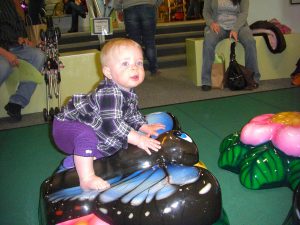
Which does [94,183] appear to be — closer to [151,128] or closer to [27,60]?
[151,128]

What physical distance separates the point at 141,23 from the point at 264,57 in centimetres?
168

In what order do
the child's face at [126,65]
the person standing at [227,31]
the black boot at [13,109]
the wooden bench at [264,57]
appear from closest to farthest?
the child's face at [126,65] → the black boot at [13,109] → the person standing at [227,31] → the wooden bench at [264,57]

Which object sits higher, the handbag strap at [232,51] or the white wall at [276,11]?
the white wall at [276,11]

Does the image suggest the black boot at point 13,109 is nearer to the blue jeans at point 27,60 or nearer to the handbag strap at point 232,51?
the blue jeans at point 27,60

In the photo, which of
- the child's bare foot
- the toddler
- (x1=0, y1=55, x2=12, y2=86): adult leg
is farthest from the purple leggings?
(x1=0, y1=55, x2=12, y2=86): adult leg

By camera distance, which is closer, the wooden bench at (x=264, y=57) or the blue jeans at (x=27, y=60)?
the blue jeans at (x=27, y=60)

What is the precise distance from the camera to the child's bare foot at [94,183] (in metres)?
1.35

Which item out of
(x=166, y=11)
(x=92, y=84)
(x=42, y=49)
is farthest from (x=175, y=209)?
(x=166, y=11)

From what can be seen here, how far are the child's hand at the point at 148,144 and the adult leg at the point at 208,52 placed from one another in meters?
2.74

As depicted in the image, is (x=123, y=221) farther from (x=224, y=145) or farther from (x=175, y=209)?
(x=224, y=145)

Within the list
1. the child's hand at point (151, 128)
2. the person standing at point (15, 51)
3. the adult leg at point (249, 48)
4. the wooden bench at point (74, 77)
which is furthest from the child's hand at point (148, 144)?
the adult leg at point (249, 48)

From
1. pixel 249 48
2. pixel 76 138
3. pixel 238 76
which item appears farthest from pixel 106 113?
pixel 249 48

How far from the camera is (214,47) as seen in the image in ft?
13.1

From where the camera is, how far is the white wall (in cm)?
523
